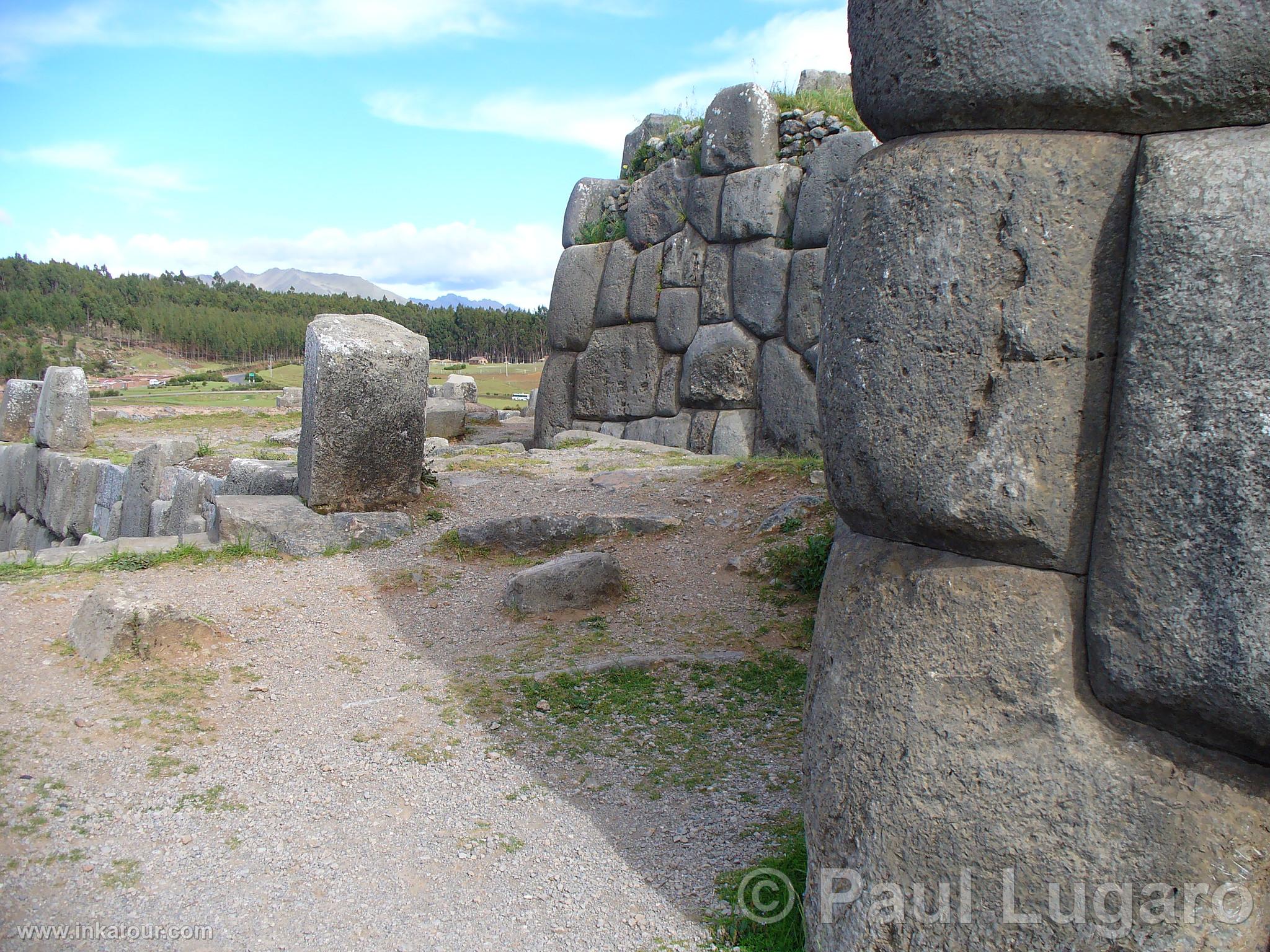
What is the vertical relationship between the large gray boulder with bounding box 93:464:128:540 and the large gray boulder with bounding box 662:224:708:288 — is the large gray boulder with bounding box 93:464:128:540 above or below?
below

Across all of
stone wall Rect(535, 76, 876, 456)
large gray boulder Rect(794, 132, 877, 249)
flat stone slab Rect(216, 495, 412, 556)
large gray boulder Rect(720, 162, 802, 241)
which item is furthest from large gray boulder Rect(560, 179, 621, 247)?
flat stone slab Rect(216, 495, 412, 556)

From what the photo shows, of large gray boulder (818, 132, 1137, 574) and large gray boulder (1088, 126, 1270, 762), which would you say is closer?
large gray boulder (1088, 126, 1270, 762)

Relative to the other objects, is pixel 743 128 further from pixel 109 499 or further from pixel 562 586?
pixel 109 499

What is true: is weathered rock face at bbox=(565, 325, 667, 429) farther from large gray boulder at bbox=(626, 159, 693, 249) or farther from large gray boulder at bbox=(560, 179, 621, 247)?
large gray boulder at bbox=(560, 179, 621, 247)

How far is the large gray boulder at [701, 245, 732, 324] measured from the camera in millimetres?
11555

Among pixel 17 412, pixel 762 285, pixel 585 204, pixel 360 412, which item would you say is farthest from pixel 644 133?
pixel 17 412

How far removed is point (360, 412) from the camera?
7418mm

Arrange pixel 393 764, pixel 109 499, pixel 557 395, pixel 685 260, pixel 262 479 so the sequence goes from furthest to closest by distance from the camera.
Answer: pixel 557 395, pixel 685 260, pixel 109 499, pixel 262 479, pixel 393 764

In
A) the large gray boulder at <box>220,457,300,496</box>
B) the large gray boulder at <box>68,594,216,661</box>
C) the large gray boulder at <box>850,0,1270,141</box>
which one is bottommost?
the large gray boulder at <box>68,594,216,661</box>

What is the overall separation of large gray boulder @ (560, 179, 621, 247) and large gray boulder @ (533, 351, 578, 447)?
1739mm

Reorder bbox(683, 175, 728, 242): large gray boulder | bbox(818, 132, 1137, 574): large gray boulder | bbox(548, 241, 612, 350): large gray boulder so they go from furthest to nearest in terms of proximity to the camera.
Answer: bbox(548, 241, 612, 350): large gray boulder, bbox(683, 175, 728, 242): large gray boulder, bbox(818, 132, 1137, 574): large gray boulder

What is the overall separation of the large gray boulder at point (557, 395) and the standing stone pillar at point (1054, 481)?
1098 centimetres

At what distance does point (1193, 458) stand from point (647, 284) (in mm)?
10831

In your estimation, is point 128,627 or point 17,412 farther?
point 17,412
